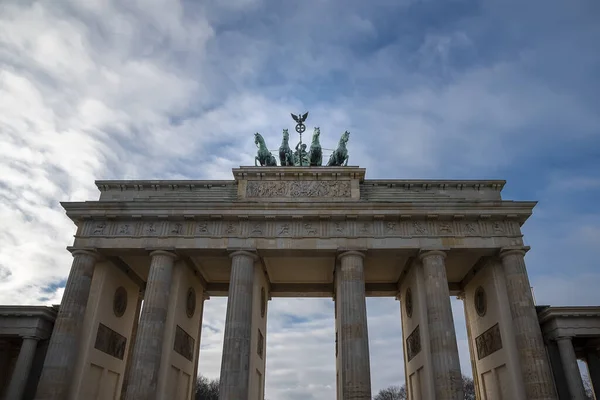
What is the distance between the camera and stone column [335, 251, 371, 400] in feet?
65.8

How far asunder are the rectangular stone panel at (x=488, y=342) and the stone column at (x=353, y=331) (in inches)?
298

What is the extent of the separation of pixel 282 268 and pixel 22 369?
14.8m

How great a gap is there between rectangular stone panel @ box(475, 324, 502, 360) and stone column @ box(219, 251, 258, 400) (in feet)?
43.7

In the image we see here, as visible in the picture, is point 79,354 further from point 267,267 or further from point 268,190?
point 268,190

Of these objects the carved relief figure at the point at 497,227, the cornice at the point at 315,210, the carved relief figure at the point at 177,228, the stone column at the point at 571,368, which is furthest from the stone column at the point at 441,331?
the carved relief figure at the point at 177,228

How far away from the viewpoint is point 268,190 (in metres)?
25.6

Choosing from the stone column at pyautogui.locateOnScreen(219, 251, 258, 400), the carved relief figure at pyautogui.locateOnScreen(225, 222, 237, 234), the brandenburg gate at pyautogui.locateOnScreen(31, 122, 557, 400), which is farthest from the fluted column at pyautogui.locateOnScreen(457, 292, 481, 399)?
the carved relief figure at pyautogui.locateOnScreen(225, 222, 237, 234)

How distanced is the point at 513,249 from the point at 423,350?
7.21 m

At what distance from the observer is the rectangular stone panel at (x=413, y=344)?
79.9ft

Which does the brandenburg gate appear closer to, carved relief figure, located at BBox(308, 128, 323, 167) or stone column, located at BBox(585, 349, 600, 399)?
carved relief figure, located at BBox(308, 128, 323, 167)

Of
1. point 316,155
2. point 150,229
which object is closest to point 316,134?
point 316,155

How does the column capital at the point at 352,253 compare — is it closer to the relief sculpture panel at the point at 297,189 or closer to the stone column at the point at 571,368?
the relief sculpture panel at the point at 297,189

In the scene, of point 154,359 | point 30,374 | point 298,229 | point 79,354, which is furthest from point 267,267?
point 30,374

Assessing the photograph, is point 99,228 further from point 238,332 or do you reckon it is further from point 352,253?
point 352,253
